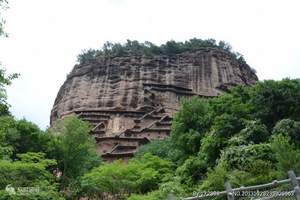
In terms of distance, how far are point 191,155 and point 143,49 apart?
4621cm

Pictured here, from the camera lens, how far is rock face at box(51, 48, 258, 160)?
59312 mm

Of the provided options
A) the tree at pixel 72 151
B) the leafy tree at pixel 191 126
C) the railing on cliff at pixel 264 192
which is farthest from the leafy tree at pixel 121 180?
Result: the railing on cliff at pixel 264 192

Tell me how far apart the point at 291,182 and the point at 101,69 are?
64.3 meters

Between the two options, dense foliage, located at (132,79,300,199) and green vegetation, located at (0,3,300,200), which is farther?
dense foliage, located at (132,79,300,199)

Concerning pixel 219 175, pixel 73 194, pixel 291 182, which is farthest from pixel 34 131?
pixel 291 182

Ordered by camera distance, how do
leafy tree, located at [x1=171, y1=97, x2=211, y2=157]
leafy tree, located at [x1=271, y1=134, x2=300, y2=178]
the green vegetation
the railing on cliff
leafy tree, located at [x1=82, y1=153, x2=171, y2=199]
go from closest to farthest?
the railing on cliff < leafy tree, located at [x1=271, y1=134, x2=300, y2=178] < the green vegetation < leafy tree, located at [x1=82, y1=153, x2=171, y2=199] < leafy tree, located at [x1=171, y1=97, x2=211, y2=157]

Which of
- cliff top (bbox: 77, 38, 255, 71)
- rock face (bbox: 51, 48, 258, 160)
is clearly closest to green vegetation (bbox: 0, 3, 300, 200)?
rock face (bbox: 51, 48, 258, 160)

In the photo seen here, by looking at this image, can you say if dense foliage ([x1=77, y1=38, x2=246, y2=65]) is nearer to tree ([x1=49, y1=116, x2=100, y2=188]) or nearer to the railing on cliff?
tree ([x1=49, y1=116, x2=100, y2=188])

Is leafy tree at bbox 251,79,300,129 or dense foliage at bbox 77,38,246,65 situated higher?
dense foliage at bbox 77,38,246,65

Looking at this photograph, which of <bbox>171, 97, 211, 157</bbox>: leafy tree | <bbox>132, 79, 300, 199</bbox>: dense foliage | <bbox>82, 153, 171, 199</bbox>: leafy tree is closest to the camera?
<bbox>132, 79, 300, 199</bbox>: dense foliage

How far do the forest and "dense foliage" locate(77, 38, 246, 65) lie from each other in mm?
38643

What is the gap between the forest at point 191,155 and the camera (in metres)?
19.5

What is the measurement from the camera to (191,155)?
30438 mm

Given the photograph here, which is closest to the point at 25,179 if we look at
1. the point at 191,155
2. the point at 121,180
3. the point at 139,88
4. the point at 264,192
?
the point at 121,180
